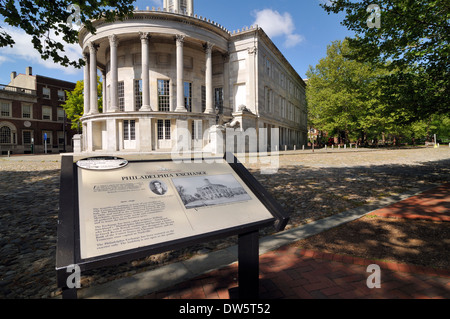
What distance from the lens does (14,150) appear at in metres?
39.2

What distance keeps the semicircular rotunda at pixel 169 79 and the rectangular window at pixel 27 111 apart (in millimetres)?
18568

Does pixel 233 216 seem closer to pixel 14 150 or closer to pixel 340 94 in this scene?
pixel 340 94

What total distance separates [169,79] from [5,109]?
102 feet

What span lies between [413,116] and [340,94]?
1410 inches

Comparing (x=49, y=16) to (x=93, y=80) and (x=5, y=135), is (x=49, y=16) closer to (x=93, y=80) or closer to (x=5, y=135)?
(x=93, y=80)

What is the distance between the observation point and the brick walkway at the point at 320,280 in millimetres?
2516

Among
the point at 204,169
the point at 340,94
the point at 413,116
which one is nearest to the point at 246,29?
the point at 340,94

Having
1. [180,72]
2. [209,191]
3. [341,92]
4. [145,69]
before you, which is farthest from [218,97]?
[209,191]

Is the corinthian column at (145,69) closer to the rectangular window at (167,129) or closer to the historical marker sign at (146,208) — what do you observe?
the rectangular window at (167,129)

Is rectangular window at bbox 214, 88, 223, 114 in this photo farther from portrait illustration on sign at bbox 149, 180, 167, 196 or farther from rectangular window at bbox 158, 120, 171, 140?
portrait illustration on sign at bbox 149, 180, 167, 196

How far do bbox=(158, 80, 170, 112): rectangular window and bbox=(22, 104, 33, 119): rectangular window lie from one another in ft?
94.8

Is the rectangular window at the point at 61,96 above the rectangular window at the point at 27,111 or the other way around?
above

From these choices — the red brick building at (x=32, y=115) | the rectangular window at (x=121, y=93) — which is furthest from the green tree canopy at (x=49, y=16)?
the red brick building at (x=32, y=115)
